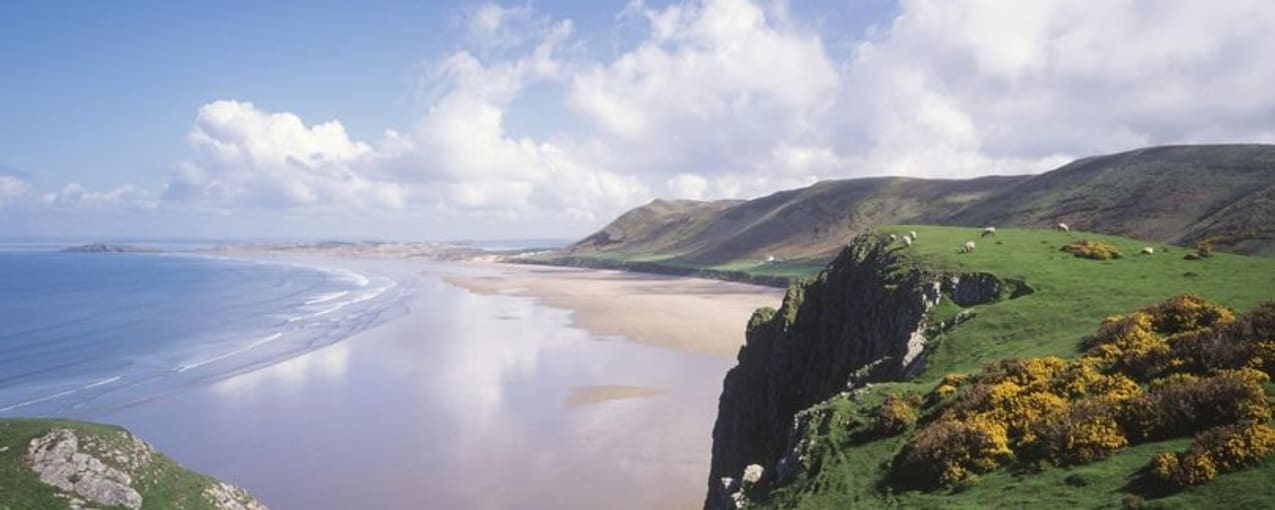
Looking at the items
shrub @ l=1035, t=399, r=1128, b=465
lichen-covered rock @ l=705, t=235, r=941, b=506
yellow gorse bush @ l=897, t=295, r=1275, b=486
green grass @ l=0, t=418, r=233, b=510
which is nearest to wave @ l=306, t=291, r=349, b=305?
green grass @ l=0, t=418, r=233, b=510

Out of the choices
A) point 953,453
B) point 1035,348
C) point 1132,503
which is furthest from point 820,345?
point 1132,503

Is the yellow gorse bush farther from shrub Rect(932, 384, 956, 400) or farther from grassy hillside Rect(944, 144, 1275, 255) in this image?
grassy hillside Rect(944, 144, 1275, 255)

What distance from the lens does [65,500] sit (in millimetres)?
22016

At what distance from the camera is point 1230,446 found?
11.8 meters

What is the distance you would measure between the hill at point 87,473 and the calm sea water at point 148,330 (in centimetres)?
2911

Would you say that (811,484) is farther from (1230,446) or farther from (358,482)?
(358,482)

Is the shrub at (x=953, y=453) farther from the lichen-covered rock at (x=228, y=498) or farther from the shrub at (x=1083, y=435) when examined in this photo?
the lichen-covered rock at (x=228, y=498)

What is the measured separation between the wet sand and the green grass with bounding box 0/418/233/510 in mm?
8835

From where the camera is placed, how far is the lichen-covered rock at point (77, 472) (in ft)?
74.7

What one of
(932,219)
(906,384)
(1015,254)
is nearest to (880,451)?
(906,384)

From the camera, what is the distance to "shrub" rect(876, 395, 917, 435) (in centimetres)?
1778

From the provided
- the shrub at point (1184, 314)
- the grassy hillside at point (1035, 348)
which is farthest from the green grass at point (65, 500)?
the shrub at point (1184, 314)

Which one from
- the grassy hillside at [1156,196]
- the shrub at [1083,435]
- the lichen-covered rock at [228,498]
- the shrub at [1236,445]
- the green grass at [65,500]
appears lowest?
the lichen-covered rock at [228,498]

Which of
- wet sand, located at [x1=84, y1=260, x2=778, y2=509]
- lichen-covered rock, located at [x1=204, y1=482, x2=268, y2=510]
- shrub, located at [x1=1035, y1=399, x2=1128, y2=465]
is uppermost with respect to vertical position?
shrub, located at [x1=1035, y1=399, x2=1128, y2=465]
